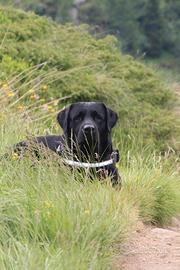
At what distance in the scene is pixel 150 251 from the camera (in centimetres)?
590

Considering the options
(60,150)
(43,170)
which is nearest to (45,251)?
(43,170)

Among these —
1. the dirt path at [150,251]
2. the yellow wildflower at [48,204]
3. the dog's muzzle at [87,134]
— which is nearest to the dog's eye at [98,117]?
the dog's muzzle at [87,134]

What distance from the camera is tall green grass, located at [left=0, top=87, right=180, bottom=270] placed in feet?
15.9

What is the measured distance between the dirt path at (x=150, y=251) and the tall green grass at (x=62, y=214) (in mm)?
114

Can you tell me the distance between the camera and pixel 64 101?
1353 centimetres

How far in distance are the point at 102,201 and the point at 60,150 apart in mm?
1343

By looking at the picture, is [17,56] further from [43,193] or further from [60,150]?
[43,193]

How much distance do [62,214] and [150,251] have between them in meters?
0.82

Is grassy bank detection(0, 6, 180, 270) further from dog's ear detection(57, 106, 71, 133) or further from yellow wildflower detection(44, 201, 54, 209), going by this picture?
dog's ear detection(57, 106, 71, 133)

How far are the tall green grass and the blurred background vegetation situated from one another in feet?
146

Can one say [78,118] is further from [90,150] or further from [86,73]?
[86,73]

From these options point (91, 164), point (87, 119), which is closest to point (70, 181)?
point (91, 164)

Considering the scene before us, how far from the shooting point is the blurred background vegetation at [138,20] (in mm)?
51438

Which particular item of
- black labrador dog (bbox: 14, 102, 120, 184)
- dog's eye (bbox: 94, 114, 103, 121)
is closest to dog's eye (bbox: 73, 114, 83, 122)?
black labrador dog (bbox: 14, 102, 120, 184)
